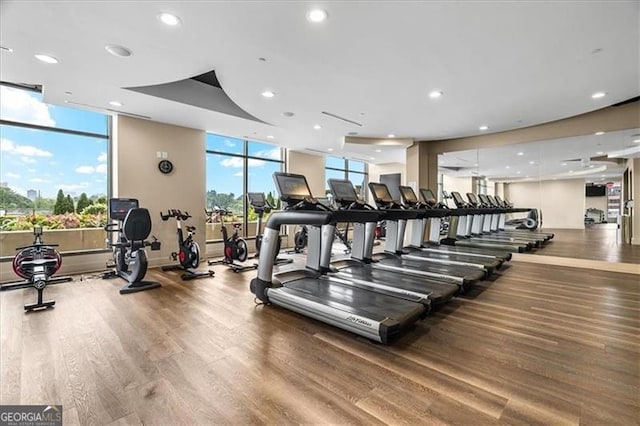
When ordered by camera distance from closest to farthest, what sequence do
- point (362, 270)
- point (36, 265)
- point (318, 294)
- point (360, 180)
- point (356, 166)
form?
point (318, 294) → point (36, 265) → point (362, 270) → point (356, 166) → point (360, 180)

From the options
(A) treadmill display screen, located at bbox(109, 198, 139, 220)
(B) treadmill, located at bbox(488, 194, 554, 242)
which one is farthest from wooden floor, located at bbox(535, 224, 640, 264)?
(A) treadmill display screen, located at bbox(109, 198, 139, 220)

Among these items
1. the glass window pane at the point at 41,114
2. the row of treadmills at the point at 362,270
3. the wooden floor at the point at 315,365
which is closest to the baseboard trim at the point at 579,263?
the row of treadmills at the point at 362,270

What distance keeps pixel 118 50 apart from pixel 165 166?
10.6 feet

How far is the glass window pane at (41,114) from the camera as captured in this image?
4.88 meters

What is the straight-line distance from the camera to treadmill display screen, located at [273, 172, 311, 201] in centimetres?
371

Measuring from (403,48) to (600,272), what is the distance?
541 centimetres

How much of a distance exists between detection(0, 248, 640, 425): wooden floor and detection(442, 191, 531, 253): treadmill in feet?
8.67

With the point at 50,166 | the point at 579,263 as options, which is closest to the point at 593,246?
the point at 579,263

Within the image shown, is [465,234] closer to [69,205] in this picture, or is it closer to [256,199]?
[256,199]

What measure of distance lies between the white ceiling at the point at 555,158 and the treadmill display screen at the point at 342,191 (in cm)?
511

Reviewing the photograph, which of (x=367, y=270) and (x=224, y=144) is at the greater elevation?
(x=224, y=144)

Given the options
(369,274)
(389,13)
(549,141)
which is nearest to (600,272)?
(549,141)

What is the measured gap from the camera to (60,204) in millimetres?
5328

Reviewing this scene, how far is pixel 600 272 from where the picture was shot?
17.1 ft
